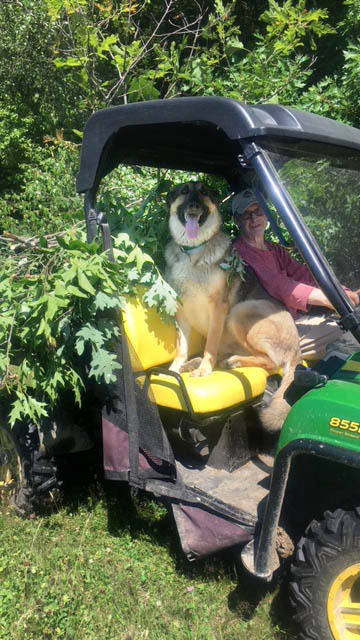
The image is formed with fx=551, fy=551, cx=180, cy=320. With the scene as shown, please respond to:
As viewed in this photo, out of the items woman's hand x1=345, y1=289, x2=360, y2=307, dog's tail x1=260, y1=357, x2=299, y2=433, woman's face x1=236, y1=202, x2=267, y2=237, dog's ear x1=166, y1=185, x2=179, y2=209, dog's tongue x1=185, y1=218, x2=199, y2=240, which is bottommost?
dog's tail x1=260, y1=357, x2=299, y2=433

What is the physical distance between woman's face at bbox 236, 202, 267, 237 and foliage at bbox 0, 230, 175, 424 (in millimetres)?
945

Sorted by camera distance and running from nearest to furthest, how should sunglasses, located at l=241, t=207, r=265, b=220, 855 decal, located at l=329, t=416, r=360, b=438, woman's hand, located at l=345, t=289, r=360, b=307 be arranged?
855 decal, located at l=329, t=416, r=360, b=438 < woman's hand, located at l=345, t=289, r=360, b=307 < sunglasses, located at l=241, t=207, r=265, b=220

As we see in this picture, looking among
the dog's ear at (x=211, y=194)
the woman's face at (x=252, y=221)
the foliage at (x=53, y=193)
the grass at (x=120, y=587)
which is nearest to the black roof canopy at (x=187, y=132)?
the dog's ear at (x=211, y=194)

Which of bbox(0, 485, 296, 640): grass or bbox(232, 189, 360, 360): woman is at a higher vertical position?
bbox(232, 189, 360, 360): woman

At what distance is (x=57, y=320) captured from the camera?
2584 millimetres

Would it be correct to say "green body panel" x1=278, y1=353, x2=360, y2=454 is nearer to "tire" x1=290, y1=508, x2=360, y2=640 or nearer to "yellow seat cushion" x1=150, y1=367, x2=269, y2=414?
"tire" x1=290, y1=508, x2=360, y2=640

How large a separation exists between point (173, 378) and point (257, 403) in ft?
1.69

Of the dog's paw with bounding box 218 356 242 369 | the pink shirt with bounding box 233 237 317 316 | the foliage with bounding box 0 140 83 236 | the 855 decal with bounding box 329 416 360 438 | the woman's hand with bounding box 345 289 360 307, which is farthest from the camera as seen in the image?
the foliage with bounding box 0 140 83 236

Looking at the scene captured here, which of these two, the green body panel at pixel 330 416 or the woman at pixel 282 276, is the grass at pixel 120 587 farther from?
the woman at pixel 282 276

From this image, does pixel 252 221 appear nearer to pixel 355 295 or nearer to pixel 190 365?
pixel 190 365

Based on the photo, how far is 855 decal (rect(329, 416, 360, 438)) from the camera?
6.48 ft

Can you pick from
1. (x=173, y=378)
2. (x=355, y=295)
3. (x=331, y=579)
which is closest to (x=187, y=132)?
(x=355, y=295)

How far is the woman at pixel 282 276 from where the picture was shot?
3078mm

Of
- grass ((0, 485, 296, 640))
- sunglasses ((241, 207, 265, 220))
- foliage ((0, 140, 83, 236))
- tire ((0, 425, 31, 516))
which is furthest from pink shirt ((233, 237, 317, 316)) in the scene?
foliage ((0, 140, 83, 236))
